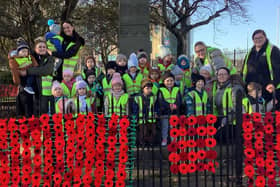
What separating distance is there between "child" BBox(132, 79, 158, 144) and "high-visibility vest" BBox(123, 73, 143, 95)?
296 millimetres

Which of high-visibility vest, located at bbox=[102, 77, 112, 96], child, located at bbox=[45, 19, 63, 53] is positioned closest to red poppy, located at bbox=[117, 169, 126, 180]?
high-visibility vest, located at bbox=[102, 77, 112, 96]

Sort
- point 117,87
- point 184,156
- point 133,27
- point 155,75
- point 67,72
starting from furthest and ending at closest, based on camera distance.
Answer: point 133,27 < point 155,75 < point 67,72 < point 117,87 < point 184,156

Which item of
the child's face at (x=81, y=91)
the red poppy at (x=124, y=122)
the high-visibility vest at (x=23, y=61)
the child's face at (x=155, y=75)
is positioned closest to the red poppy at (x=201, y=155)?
the red poppy at (x=124, y=122)

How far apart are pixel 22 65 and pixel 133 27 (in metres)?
3.29

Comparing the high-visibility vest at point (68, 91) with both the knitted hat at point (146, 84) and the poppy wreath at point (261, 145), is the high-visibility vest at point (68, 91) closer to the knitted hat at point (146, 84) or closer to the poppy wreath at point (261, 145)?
the knitted hat at point (146, 84)

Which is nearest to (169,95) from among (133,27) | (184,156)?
(184,156)

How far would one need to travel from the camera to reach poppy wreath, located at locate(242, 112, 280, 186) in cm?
375

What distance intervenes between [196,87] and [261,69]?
3.54 feet

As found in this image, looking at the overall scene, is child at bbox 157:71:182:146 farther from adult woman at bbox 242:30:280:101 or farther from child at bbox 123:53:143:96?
adult woman at bbox 242:30:280:101

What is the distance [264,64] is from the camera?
17.7 ft

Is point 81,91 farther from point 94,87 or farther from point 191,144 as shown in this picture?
point 191,144

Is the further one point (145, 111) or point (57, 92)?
point (57, 92)

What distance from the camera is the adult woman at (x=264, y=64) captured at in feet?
17.6

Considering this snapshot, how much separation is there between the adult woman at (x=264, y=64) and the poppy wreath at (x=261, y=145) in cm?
164
